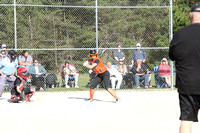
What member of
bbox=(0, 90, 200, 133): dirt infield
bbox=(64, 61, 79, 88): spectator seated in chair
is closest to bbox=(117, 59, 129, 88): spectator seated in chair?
bbox=(64, 61, 79, 88): spectator seated in chair

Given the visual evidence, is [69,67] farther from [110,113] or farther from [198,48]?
[198,48]

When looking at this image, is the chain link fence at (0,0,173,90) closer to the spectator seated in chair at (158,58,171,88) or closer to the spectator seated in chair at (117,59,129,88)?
the spectator seated in chair at (158,58,171,88)

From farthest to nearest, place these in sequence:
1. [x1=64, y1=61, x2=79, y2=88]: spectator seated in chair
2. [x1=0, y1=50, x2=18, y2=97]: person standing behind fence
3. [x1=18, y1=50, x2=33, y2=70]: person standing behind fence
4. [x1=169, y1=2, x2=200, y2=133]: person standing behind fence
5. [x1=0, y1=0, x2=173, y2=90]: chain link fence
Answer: [x1=0, y1=0, x2=173, y2=90]: chain link fence < [x1=64, y1=61, x2=79, y2=88]: spectator seated in chair < [x1=18, y1=50, x2=33, y2=70]: person standing behind fence < [x1=0, y1=50, x2=18, y2=97]: person standing behind fence < [x1=169, y1=2, x2=200, y2=133]: person standing behind fence

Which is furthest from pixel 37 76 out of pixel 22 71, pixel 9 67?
pixel 22 71

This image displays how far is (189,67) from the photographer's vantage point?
14.3ft

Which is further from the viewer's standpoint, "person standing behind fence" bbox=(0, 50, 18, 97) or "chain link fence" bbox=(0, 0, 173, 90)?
"chain link fence" bbox=(0, 0, 173, 90)

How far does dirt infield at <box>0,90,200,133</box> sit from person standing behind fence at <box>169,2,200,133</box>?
6.96 ft

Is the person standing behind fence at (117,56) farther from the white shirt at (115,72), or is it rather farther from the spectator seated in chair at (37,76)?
the spectator seated in chair at (37,76)

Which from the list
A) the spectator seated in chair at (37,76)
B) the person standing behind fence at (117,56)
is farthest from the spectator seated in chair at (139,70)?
the spectator seated in chair at (37,76)

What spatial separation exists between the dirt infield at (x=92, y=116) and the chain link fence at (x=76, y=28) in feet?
46.8

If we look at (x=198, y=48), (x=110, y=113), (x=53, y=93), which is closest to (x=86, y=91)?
(x=53, y=93)

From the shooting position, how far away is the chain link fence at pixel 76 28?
85.3 ft

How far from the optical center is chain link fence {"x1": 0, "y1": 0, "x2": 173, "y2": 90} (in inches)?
1023

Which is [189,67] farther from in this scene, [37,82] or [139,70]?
[139,70]
